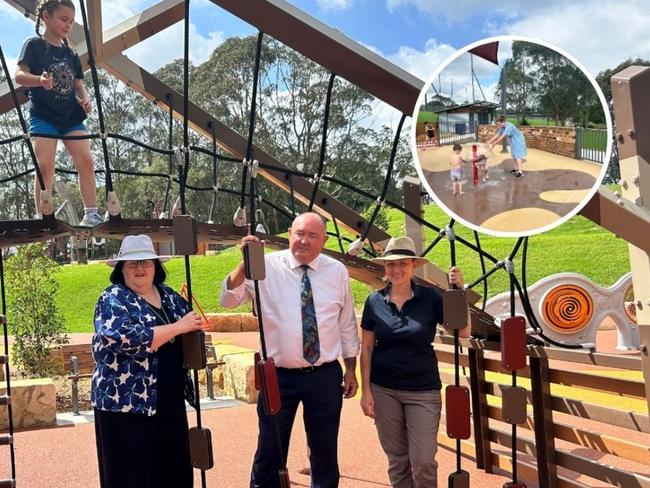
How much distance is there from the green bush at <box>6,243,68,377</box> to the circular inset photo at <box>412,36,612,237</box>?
843 centimetres

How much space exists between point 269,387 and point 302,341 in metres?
0.62

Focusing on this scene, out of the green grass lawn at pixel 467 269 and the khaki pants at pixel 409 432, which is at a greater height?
the green grass lawn at pixel 467 269

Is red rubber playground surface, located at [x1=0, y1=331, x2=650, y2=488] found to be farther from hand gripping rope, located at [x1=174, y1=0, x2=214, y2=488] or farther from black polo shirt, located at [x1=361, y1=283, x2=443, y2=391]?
hand gripping rope, located at [x1=174, y1=0, x2=214, y2=488]

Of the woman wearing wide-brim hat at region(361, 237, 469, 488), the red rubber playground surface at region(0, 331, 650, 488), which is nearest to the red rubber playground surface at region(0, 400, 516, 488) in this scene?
the red rubber playground surface at region(0, 331, 650, 488)

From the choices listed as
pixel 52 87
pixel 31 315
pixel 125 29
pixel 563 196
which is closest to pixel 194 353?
pixel 563 196

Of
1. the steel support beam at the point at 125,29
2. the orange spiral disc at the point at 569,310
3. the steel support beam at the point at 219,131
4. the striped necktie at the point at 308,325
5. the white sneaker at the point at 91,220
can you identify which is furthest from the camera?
the orange spiral disc at the point at 569,310

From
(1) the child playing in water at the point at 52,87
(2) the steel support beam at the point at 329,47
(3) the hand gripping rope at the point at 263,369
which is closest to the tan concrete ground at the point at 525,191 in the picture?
(2) the steel support beam at the point at 329,47

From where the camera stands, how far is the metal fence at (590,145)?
238 centimetres

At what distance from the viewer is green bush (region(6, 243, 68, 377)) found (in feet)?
31.5

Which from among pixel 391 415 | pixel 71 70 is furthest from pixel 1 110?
pixel 391 415

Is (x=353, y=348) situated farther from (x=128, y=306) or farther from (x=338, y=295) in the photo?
(x=128, y=306)

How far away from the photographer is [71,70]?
13.1ft

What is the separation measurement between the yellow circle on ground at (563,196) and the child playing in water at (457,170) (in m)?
0.29

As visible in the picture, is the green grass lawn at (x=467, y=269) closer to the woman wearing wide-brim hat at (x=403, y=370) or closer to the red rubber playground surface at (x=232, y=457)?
the red rubber playground surface at (x=232, y=457)
